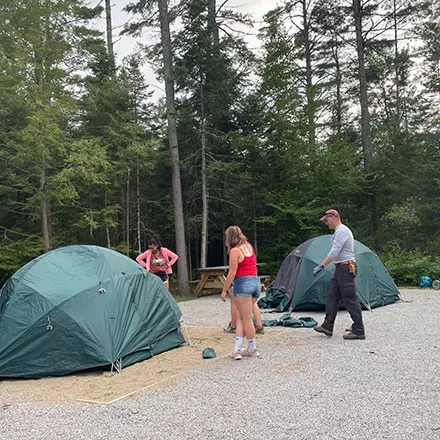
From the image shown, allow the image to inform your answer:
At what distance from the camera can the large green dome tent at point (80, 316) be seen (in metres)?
5.39

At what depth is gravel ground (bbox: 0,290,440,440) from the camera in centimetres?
344

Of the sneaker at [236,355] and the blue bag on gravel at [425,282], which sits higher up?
the sneaker at [236,355]

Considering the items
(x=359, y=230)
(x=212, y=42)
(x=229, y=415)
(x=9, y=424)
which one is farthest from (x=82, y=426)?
(x=359, y=230)

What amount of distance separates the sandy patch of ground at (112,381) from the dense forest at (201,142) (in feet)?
27.9

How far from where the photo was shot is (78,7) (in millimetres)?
15414

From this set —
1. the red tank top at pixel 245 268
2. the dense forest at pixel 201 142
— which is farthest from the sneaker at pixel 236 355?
the dense forest at pixel 201 142

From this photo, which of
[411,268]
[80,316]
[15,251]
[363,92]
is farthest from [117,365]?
[363,92]

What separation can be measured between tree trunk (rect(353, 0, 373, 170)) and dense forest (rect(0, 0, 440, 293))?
0.07 meters

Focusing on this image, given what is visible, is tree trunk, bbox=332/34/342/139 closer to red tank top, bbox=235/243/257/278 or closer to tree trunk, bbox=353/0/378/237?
tree trunk, bbox=353/0/378/237

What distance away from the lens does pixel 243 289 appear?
5746 millimetres

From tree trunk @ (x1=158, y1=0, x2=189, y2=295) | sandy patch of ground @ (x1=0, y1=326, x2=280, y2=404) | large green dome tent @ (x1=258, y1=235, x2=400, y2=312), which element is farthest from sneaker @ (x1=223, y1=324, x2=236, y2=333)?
tree trunk @ (x1=158, y1=0, x2=189, y2=295)

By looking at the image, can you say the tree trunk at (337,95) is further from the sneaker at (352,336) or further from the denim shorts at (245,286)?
the denim shorts at (245,286)

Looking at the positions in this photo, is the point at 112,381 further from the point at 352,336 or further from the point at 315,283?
the point at 315,283

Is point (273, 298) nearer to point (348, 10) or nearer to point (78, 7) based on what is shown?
point (78, 7)
